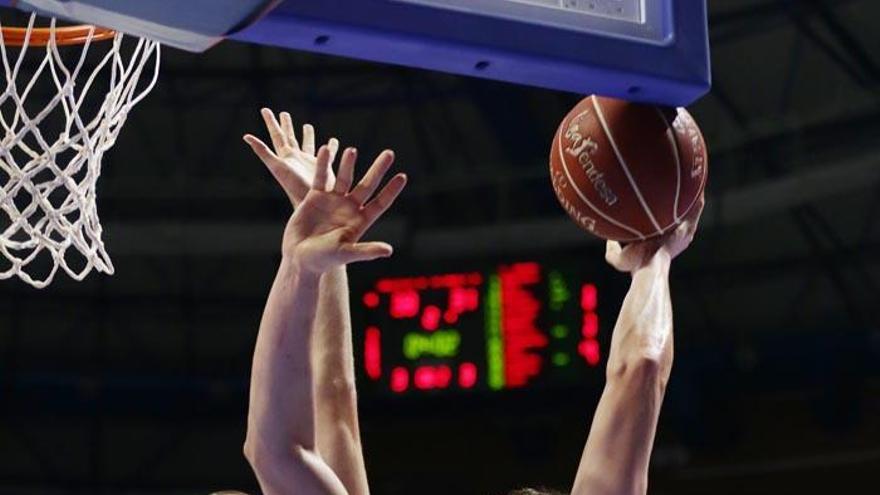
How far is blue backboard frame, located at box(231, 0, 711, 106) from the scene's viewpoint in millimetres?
1831

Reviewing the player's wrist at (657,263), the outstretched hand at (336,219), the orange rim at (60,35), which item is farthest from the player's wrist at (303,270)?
the orange rim at (60,35)

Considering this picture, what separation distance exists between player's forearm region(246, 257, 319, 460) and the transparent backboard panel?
40cm

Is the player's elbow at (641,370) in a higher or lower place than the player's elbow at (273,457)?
higher

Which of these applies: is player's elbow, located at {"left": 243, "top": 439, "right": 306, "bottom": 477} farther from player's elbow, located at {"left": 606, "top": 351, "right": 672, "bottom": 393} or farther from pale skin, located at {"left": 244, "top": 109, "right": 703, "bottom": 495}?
player's elbow, located at {"left": 606, "top": 351, "right": 672, "bottom": 393}

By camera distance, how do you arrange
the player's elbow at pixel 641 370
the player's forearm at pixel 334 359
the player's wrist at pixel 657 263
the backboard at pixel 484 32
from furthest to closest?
the player's forearm at pixel 334 359, the player's wrist at pixel 657 263, the player's elbow at pixel 641 370, the backboard at pixel 484 32

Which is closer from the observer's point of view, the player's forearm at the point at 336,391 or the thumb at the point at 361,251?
the thumb at the point at 361,251

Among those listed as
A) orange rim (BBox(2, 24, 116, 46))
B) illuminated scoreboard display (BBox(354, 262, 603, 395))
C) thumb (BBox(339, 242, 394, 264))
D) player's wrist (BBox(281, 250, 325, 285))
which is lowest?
illuminated scoreboard display (BBox(354, 262, 603, 395))

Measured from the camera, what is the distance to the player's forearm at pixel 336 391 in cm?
A: 234

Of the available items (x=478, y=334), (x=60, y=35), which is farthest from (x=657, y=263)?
(x=478, y=334)

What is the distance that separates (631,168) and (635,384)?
1.04ft

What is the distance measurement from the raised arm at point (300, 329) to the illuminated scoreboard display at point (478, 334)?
4523 millimetres

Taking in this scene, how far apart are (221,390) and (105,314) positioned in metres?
0.89

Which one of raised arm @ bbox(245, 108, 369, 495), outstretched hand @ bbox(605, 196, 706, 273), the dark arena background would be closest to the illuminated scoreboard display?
the dark arena background

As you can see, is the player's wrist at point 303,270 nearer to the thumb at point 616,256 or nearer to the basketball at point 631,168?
the basketball at point 631,168
